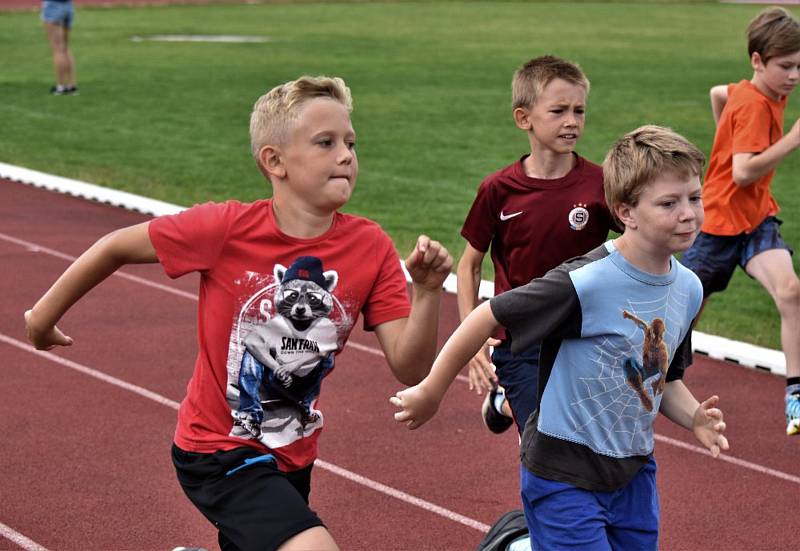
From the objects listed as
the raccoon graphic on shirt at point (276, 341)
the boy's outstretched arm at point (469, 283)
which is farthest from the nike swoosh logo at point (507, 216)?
the raccoon graphic on shirt at point (276, 341)

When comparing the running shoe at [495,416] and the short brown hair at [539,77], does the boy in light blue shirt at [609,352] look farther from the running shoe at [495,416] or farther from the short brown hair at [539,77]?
the running shoe at [495,416]

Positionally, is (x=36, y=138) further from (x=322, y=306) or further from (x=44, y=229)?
(x=322, y=306)

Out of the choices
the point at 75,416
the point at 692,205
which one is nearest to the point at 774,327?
the point at 75,416

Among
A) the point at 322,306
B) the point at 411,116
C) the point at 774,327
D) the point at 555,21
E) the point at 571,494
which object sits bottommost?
the point at 555,21

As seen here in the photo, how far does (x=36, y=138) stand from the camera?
16547 millimetres

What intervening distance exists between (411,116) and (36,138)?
5.23 metres

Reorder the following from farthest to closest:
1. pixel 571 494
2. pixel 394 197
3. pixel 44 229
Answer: pixel 394 197 → pixel 44 229 → pixel 571 494

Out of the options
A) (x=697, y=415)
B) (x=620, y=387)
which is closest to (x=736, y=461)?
(x=697, y=415)

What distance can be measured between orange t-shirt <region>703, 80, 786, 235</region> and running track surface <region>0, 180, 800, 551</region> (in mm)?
1066

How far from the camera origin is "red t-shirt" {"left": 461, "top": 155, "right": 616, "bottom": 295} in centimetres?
552

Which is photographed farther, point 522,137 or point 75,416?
point 522,137

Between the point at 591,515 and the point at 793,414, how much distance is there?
10.7 feet

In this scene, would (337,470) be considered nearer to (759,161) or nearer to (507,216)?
(507,216)

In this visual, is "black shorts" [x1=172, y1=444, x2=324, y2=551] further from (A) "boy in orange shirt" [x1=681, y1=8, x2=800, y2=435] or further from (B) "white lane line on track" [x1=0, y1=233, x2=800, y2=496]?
(A) "boy in orange shirt" [x1=681, y1=8, x2=800, y2=435]
